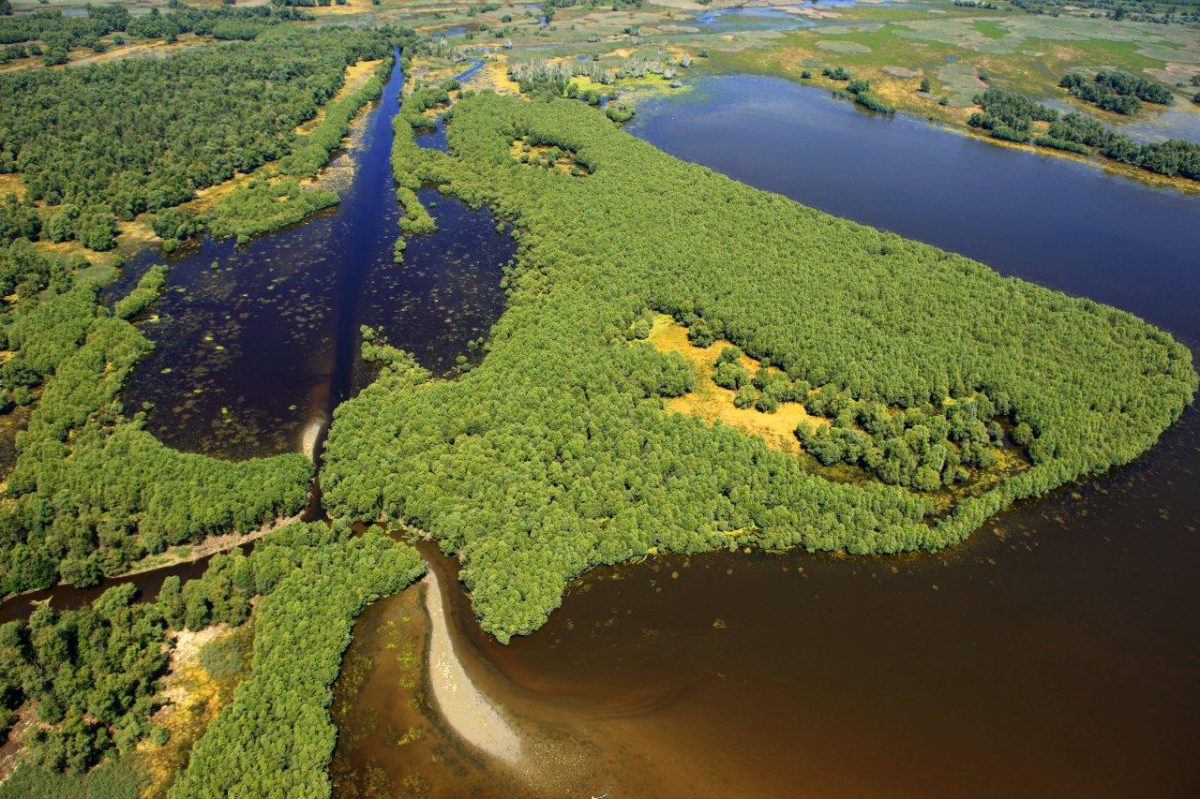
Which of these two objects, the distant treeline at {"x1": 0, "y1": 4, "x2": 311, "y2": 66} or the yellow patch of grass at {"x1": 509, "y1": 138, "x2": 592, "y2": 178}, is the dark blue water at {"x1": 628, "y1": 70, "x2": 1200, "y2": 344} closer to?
the yellow patch of grass at {"x1": 509, "y1": 138, "x2": 592, "y2": 178}

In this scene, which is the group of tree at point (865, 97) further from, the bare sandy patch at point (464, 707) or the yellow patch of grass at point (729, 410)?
the bare sandy patch at point (464, 707)

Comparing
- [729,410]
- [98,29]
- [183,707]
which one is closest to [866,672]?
[729,410]

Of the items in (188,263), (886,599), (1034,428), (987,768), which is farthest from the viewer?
(188,263)

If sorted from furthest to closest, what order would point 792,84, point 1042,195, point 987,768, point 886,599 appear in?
point 792,84
point 1042,195
point 886,599
point 987,768

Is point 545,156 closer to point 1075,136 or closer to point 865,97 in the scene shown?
point 865,97

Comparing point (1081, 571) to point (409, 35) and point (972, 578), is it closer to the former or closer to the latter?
point (972, 578)

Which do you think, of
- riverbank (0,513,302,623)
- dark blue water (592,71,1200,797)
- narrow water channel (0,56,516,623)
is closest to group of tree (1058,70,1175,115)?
dark blue water (592,71,1200,797)

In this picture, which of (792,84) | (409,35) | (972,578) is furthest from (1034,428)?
(409,35)
